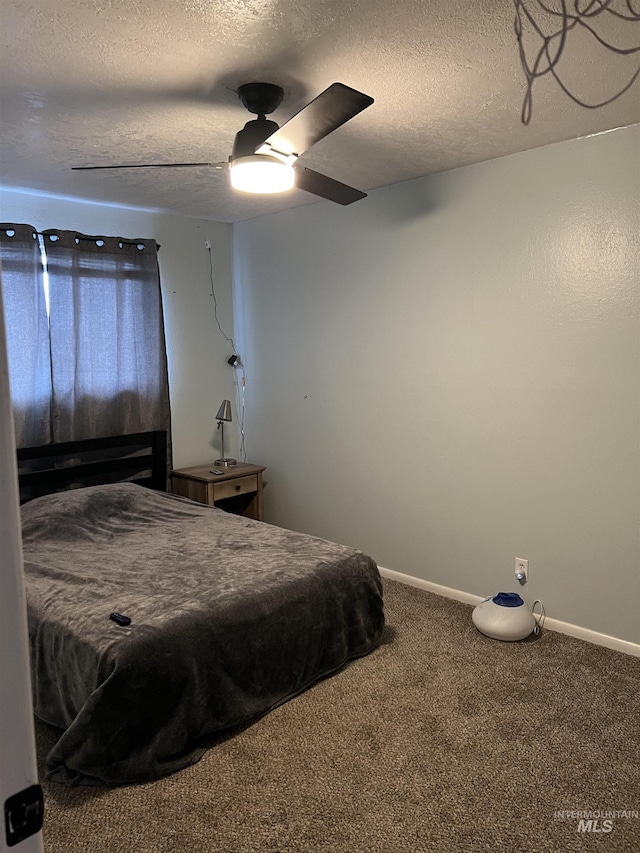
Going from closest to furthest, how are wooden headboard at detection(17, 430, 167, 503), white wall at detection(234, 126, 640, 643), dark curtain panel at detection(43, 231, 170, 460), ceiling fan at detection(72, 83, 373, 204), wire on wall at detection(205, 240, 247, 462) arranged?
1. ceiling fan at detection(72, 83, 373, 204)
2. white wall at detection(234, 126, 640, 643)
3. wooden headboard at detection(17, 430, 167, 503)
4. dark curtain panel at detection(43, 231, 170, 460)
5. wire on wall at detection(205, 240, 247, 462)

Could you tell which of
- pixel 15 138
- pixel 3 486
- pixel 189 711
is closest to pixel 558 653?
pixel 189 711

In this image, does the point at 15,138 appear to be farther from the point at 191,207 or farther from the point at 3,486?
the point at 3,486

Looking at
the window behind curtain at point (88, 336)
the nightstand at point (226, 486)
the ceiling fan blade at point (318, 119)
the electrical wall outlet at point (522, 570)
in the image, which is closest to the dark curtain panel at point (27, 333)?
the window behind curtain at point (88, 336)

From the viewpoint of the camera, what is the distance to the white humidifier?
297cm

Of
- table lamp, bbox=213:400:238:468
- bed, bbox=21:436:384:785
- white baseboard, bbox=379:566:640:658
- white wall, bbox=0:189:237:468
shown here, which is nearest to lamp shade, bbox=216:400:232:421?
table lamp, bbox=213:400:238:468

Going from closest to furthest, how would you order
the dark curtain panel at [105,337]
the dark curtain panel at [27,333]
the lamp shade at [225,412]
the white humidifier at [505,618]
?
the white humidifier at [505,618]
the dark curtain panel at [27,333]
the dark curtain panel at [105,337]
the lamp shade at [225,412]

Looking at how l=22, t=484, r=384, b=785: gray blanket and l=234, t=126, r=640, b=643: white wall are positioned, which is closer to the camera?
l=22, t=484, r=384, b=785: gray blanket

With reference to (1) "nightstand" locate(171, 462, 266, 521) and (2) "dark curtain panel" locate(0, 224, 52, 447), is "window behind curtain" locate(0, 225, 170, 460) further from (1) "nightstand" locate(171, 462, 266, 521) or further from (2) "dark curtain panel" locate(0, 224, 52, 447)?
(1) "nightstand" locate(171, 462, 266, 521)

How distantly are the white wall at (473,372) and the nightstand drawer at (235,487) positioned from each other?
9.5 inches

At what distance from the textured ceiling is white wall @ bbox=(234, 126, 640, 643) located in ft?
1.01

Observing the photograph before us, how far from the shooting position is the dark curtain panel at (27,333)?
138 inches

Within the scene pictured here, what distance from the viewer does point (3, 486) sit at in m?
0.63

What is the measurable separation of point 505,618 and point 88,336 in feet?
9.38

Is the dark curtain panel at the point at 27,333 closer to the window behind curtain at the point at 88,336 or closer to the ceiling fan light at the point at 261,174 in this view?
the window behind curtain at the point at 88,336
